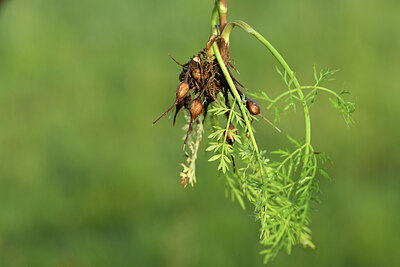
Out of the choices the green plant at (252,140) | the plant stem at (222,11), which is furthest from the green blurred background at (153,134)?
the plant stem at (222,11)

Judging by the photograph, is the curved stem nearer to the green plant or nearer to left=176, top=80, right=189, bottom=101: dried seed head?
the green plant

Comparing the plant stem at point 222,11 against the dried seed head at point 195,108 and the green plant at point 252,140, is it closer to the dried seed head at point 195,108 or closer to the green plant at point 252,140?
the green plant at point 252,140

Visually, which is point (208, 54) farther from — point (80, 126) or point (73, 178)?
point (80, 126)

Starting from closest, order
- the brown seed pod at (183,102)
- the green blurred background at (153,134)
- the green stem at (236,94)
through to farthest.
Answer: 1. the green stem at (236,94)
2. the brown seed pod at (183,102)
3. the green blurred background at (153,134)

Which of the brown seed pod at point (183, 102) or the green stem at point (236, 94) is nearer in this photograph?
the green stem at point (236, 94)

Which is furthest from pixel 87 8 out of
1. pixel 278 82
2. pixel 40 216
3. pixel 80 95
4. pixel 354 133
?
pixel 354 133

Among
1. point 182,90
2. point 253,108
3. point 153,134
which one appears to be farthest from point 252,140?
point 153,134

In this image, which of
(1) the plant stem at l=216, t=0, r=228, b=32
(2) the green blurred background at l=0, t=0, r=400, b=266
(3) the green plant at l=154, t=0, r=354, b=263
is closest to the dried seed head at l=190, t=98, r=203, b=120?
(3) the green plant at l=154, t=0, r=354, b=263

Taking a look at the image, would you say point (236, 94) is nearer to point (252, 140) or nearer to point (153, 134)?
point (252, 140)
